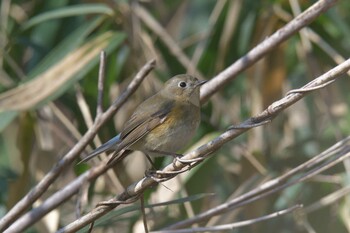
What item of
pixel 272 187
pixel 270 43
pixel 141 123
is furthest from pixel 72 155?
pixel 270 43

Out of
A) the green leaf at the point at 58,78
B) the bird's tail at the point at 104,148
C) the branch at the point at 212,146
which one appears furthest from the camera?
the green leaf at the point at 58,78

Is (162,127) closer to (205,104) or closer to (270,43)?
(270,43)

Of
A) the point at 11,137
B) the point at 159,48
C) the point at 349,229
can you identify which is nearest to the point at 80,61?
the point at 159,48

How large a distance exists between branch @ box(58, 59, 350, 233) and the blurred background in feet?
3.74

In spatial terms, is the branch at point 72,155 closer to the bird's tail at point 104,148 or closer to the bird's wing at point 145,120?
the bird's tail at point 104,148

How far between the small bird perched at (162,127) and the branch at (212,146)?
0.54m

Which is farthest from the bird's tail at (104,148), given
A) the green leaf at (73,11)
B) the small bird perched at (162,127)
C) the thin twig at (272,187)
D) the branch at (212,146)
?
the green leaf at (73,11)

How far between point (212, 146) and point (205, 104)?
1823mm

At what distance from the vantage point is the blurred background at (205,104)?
3.67 m

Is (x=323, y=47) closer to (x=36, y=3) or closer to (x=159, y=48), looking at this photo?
(x=159, y=48)

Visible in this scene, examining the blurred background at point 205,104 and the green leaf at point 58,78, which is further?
the blurred background at point 205,104

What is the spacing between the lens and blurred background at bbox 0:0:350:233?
367 centimetres

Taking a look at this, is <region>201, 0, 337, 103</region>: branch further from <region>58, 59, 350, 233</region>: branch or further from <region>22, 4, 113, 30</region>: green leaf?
<region>58, 59, 350, 233</region>: branch

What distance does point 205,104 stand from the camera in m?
4.00
